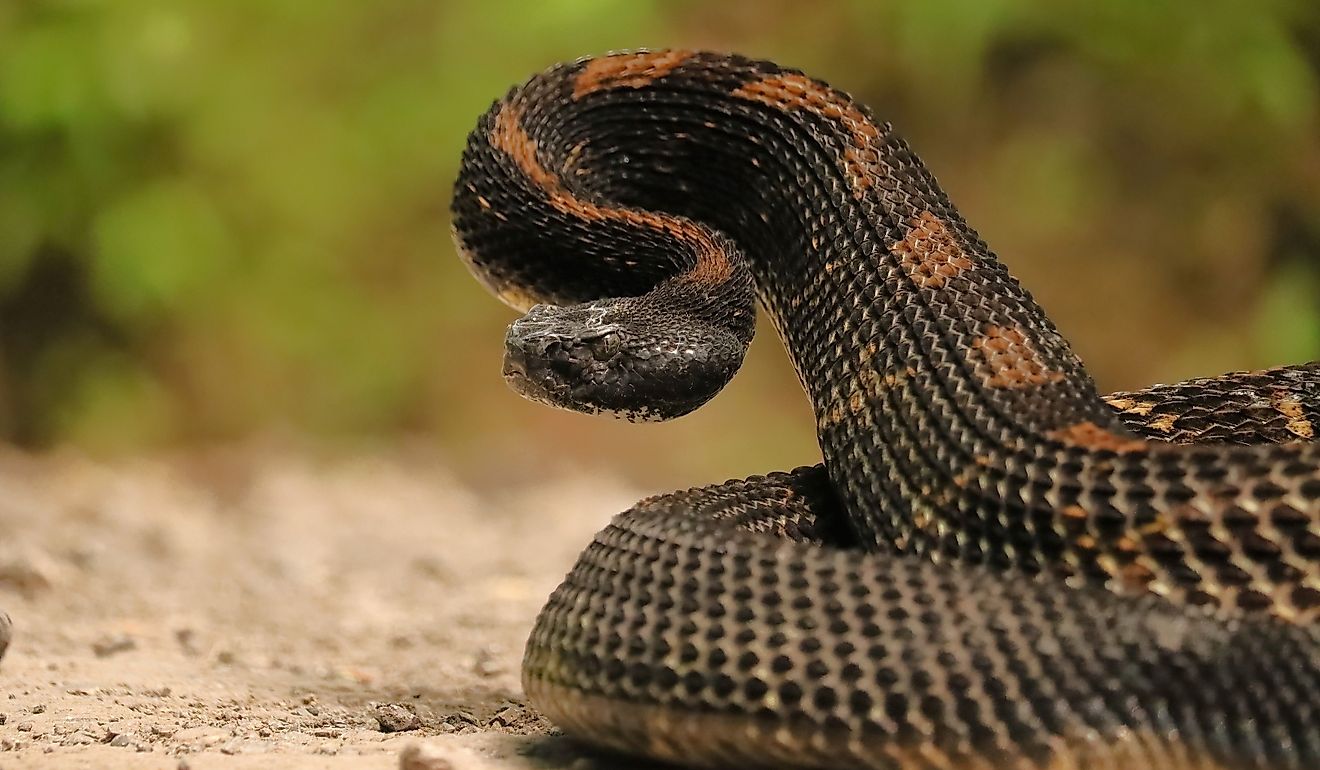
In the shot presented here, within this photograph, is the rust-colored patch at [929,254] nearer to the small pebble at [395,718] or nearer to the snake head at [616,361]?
the snake head at [616,361]

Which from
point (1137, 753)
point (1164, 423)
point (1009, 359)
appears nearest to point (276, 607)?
point (1009, 359)

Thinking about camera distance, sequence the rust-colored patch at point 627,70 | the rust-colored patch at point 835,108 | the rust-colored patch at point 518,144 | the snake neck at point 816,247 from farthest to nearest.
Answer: the rust-colored patch at point 627,70 < the rust-colored patch at point 518,144 < the rust-colored patch at point 835,108 < the snake neck at point 816,247

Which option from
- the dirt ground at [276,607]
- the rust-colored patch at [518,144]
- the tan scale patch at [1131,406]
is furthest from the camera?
the rust-colored patch at [518,144]

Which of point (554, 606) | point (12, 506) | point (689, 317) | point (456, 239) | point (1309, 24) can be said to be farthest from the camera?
point (1309, 24)

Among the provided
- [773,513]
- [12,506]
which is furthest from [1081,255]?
[12,506]

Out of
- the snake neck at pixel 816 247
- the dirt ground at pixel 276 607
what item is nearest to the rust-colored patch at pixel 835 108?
the snake neck at pixel 816 247

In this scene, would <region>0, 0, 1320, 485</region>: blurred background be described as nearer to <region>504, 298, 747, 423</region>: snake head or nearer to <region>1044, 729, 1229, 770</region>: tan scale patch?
<region>504, 298, 747, 423</region>: snake head

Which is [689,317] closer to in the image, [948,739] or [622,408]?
[622,408]

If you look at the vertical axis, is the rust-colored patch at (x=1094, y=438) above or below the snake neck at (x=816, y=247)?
below
